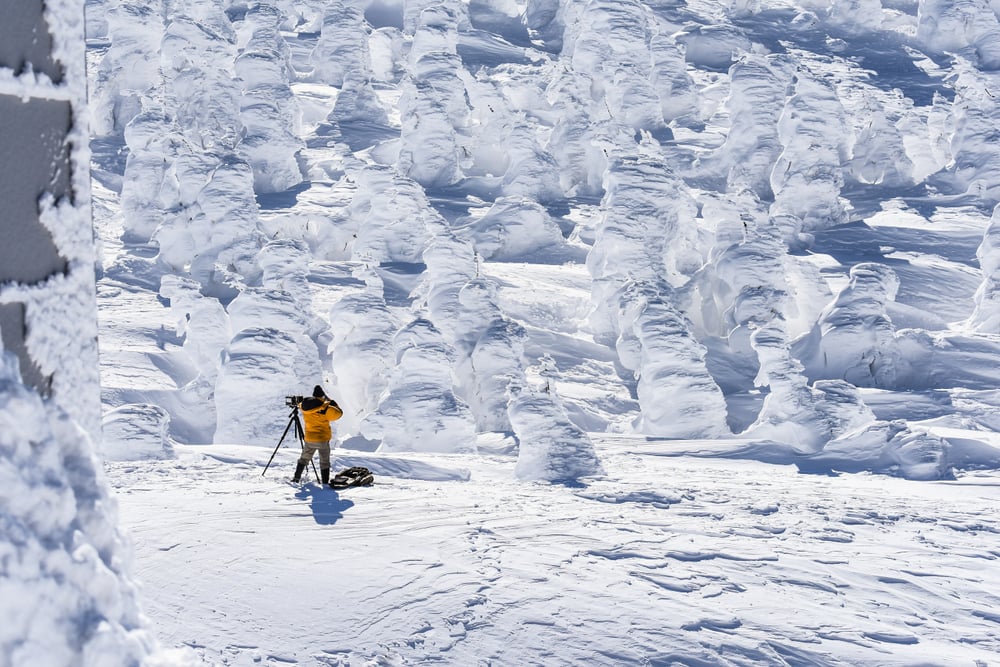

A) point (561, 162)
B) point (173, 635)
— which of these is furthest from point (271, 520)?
point (561, 162)

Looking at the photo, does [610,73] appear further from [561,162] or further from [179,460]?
[179,460]

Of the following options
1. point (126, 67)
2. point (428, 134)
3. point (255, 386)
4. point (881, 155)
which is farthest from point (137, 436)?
point (881, 155)

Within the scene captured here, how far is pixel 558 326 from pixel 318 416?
54.1ft

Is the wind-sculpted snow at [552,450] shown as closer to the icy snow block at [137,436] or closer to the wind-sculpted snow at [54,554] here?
the icy snow block at [137,436]

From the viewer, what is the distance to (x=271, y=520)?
27.2ft

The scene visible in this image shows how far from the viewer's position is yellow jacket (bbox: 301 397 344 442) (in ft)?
31.6

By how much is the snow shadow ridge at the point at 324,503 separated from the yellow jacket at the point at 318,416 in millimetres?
487

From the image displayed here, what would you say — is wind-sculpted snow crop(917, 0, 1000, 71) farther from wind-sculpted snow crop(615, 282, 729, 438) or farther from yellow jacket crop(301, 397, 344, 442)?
yellow jacket crop(301, 397, 344, 442)

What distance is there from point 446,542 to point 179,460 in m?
4.90

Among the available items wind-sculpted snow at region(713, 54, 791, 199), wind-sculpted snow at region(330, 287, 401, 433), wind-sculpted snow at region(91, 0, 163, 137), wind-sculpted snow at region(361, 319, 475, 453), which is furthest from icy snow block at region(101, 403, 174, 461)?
wind-sculpted snow at region(91, 0, 163, 137)

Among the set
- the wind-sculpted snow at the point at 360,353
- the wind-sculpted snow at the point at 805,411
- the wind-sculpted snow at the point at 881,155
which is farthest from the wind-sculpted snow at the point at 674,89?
the wind-sculpted snow at the point at 805,411

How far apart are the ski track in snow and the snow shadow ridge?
26mm

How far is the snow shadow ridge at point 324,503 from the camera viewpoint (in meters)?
8.50

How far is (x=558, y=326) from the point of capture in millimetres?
25844
